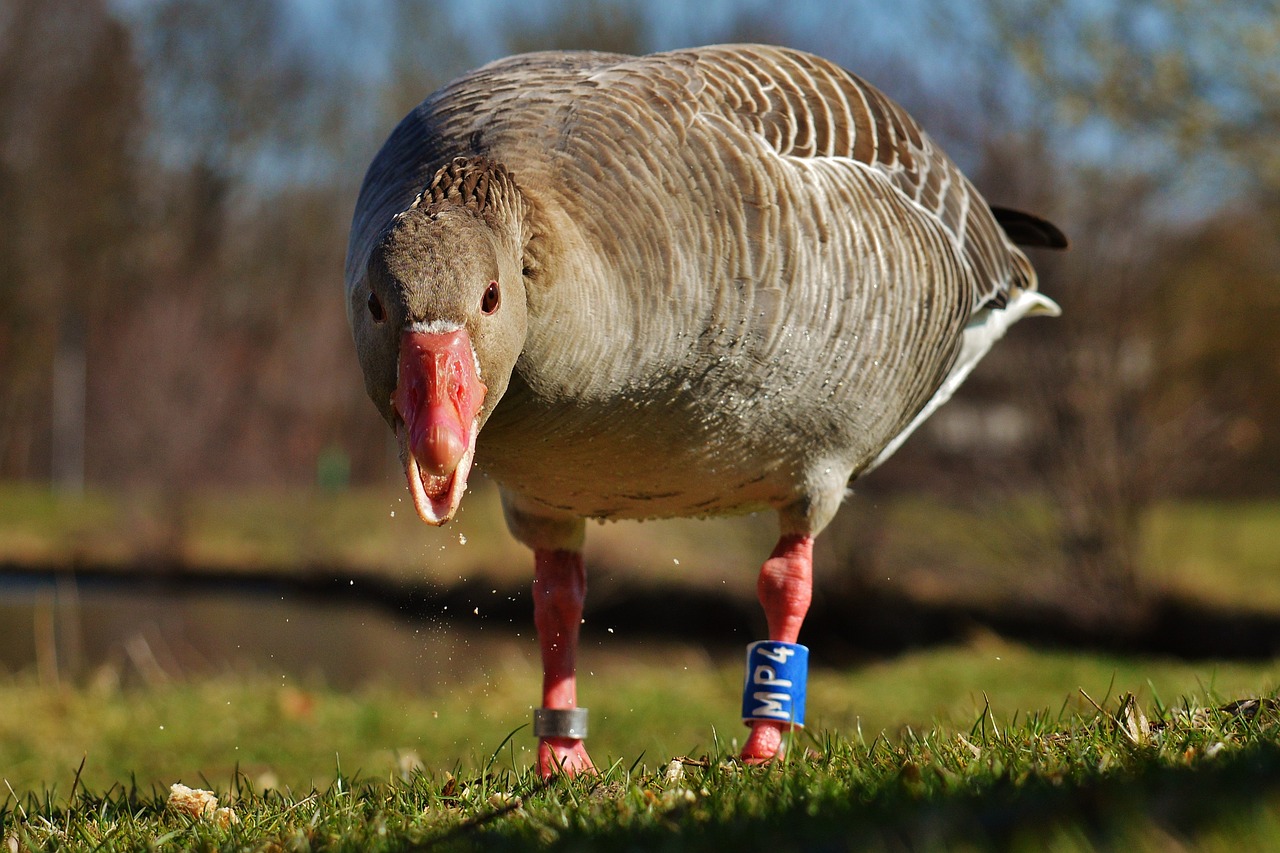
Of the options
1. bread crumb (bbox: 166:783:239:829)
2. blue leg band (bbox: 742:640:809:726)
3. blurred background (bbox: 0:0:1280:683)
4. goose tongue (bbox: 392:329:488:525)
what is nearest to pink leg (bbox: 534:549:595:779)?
blue leg band (bbox: 742:640:809:726)

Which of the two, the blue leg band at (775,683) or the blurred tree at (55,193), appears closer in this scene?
the blue leg band at (775,683)

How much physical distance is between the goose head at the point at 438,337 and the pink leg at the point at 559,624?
67.3 inches

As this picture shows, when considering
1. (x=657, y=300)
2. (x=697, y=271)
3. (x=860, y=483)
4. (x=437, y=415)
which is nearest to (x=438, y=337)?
(x=437, y=415)

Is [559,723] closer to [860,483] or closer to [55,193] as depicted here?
[860,483]

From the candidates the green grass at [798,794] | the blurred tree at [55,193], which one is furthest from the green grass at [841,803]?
the blurred tree at [55,193]

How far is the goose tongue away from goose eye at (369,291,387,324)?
12cm

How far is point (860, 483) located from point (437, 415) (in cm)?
1322

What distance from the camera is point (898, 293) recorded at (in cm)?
429

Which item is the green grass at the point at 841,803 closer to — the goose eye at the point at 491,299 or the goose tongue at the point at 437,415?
the goose tongue at the point at 437,415

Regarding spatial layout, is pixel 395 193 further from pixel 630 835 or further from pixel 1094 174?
pixel 1094 174

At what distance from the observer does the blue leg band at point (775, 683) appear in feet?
14.0

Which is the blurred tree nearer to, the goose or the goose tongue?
the goose

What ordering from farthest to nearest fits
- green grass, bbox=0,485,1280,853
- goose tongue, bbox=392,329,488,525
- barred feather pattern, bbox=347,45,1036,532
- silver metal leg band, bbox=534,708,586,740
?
silver metal leg band, bbox=534,708,586,740, barred feather pattern, bbox=347,45,1036,532, goose tongue, bbox=392,329,488,525, green grass, bbox=0,485,1280,853

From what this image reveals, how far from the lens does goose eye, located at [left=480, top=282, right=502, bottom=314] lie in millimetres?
3055
